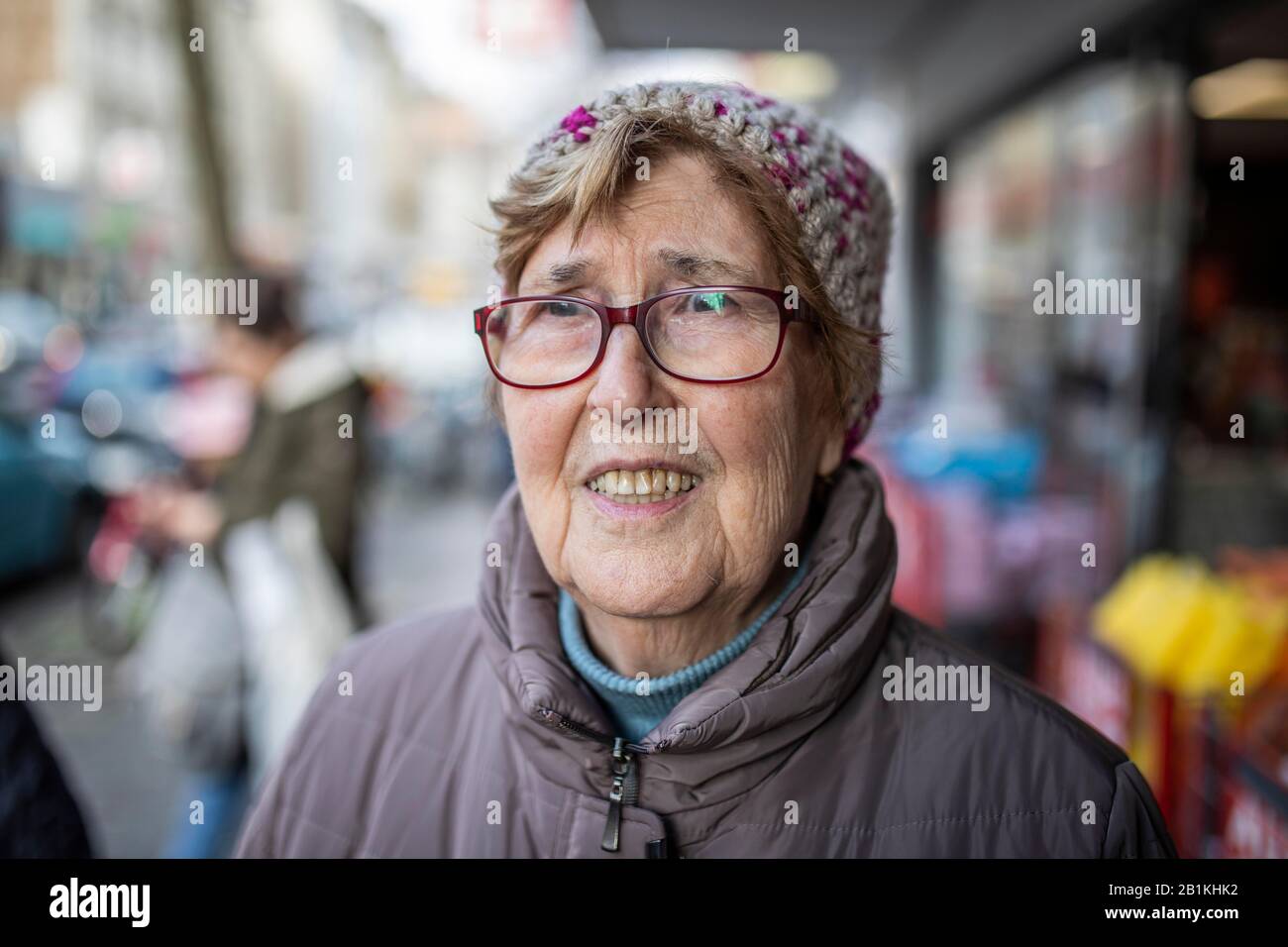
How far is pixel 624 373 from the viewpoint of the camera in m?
1.33

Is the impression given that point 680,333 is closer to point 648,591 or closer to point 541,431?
point 541,431

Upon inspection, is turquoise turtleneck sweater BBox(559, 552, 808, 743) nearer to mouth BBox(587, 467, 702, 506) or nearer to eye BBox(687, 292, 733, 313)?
mouth BBox(587, 467, 702, 506)

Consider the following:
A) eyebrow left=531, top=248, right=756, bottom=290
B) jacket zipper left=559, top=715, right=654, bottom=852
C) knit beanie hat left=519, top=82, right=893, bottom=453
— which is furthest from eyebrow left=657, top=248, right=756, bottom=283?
jacket zipper left=559, top=715, right=654, bottom=852

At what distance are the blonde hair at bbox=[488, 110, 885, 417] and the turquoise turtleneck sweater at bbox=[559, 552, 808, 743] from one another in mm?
454

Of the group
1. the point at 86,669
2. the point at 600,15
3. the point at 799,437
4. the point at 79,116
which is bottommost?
the point at 86,669

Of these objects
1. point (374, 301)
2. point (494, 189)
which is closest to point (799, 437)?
point (494, 189)

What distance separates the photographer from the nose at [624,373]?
1.33m

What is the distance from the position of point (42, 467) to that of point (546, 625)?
7312mm

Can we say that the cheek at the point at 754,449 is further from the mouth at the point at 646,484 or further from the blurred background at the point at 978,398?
the blurred background at the point at 978,398

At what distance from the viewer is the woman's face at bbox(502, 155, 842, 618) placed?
4.50 feet

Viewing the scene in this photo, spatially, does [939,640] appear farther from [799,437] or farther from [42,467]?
[42,467]

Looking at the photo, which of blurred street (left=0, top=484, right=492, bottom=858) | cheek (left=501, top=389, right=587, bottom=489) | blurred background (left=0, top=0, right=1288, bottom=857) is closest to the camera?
cheek (left=501, top=389, right=587, bottom=489)

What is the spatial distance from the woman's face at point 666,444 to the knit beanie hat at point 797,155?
0.06 meters
